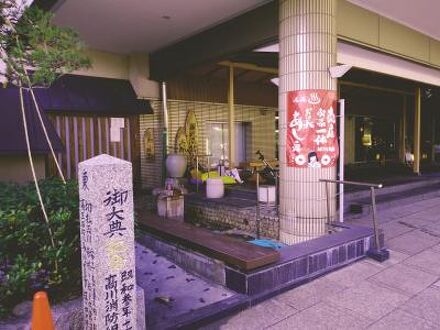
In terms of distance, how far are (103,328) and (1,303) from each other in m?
1.02

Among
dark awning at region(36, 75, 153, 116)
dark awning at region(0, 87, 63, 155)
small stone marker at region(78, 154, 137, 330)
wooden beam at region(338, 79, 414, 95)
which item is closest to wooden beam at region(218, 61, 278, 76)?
dark awning at region(36, 75, 153, 116)

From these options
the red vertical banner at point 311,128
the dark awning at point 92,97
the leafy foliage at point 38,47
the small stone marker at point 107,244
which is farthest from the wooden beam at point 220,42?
the small stone marker at point 107,244

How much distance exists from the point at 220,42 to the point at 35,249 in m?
7.36

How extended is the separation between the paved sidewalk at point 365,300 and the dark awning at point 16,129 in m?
5.12

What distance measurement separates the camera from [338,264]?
532cm

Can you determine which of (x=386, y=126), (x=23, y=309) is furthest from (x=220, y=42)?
(x=386, y=126)

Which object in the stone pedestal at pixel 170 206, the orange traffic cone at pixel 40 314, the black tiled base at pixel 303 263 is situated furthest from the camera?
the stone pedestal at pixel 170 206

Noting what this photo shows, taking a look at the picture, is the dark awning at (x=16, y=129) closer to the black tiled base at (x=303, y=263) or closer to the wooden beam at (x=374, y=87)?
the black tiled base at (x=303, y=263)

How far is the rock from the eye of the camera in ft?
9.92

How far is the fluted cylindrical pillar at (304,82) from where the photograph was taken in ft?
21.2

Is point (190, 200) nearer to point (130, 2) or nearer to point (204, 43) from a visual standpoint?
point (204, 43)

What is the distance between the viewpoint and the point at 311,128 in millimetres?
6586

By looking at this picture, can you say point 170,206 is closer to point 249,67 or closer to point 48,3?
point 48,3

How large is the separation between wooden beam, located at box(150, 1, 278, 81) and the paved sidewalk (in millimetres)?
5234
